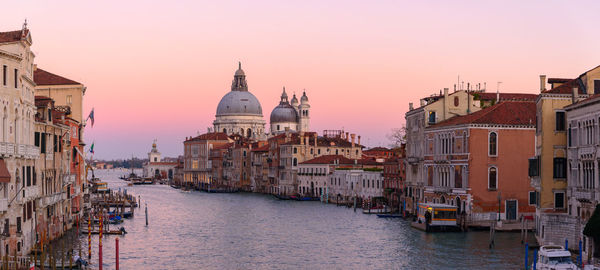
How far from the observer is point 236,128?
4729 inches

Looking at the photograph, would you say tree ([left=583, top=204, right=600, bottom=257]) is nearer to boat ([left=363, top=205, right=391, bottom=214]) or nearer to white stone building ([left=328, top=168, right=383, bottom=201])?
boat ([left=363, top=205, right=391, bottom=214])

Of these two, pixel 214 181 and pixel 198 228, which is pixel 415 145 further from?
pixel 214 181

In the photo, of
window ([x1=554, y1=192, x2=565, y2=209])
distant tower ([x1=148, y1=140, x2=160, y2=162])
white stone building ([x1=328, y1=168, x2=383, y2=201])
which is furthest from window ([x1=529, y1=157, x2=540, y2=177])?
distant tower ([x1=148, y1=140, x2=160, y2=162])

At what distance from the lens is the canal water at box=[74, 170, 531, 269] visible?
Result: 82.9 ft

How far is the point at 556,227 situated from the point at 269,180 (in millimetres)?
57411

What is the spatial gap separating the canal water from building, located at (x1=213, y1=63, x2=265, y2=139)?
76064 millimetres

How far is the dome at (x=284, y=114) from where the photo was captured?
114 m

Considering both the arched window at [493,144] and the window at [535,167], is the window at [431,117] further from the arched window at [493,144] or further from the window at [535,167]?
the window at [535,167]

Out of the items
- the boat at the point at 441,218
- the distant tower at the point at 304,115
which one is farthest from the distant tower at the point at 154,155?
the boat at the point at 441,218

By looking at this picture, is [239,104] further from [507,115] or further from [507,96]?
[507,115]

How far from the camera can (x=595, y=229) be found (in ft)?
66.1

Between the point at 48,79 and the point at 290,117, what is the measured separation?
7882cm

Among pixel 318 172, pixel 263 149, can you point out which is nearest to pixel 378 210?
pixel 318 172

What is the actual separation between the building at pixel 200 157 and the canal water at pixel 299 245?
61.5 meters
